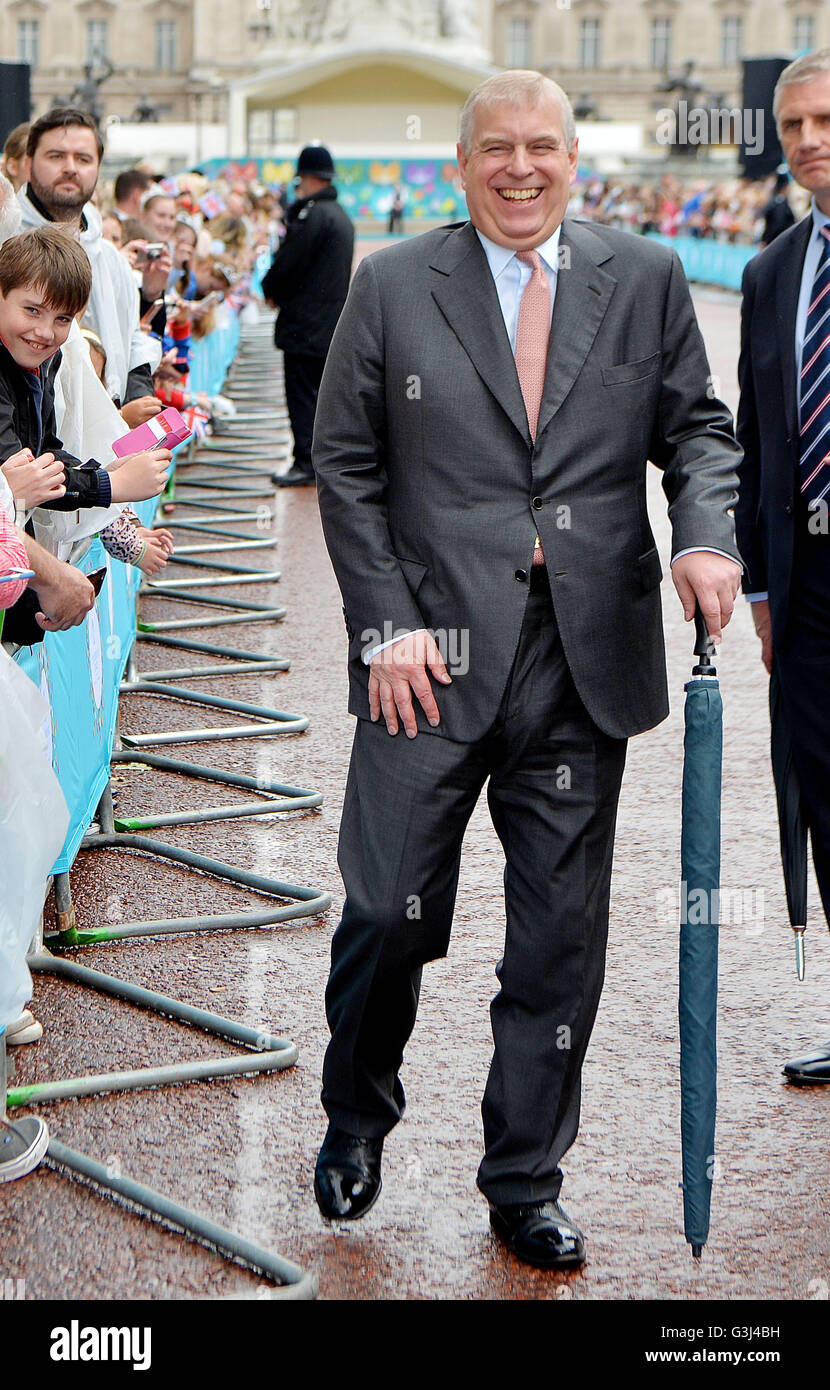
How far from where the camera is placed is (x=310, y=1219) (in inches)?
138

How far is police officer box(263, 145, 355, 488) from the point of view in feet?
40.5

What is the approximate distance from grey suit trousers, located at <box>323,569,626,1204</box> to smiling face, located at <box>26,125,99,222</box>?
3.47 meters

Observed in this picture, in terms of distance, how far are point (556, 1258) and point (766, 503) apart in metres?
1.64

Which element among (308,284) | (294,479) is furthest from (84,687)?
(308,284)

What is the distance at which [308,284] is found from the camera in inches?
496

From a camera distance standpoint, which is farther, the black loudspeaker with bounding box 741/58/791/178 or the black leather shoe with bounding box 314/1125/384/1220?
the black loudspeaker with bounding box 741/58/791/178

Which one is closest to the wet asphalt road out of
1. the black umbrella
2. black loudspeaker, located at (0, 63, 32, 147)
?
the black umbrella

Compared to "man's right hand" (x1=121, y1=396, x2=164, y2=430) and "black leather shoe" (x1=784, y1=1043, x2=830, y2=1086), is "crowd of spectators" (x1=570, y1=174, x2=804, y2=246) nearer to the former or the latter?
"man's right hand" (x1=121, y1=396, x2=164, y2=430)

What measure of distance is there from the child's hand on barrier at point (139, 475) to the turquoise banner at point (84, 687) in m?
0.42

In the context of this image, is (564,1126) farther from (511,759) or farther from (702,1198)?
(511,759)

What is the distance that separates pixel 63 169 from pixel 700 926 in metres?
4.13

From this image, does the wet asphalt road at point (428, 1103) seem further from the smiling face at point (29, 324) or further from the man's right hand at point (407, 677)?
the smiling face at point (29, 324)

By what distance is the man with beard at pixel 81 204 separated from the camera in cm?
620
